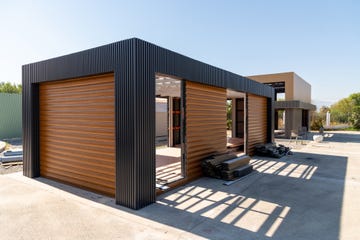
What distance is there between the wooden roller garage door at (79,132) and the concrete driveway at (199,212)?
0.35 meters

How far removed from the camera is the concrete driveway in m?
3.11

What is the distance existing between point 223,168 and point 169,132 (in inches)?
234

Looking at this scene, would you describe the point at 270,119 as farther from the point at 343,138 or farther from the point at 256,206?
the point at 343,138

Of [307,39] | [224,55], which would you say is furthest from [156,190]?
[307,39]

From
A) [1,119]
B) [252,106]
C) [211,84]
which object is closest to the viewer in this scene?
[211,84]

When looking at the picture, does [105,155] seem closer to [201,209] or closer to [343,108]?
[201,209]

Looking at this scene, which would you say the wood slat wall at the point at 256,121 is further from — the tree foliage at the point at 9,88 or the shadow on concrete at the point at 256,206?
the tree foliage at the point at 9,88

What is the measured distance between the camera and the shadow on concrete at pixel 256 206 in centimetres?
319

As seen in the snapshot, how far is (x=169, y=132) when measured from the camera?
37.8 ft

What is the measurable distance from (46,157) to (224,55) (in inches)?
368

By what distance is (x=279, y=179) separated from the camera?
5.93m

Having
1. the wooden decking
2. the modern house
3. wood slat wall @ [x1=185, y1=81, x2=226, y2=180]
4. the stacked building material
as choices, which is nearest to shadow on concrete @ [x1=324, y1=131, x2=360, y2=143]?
the modern house

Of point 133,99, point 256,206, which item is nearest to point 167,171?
point 256,206

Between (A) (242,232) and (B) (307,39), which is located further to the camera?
(B) (307,39)
